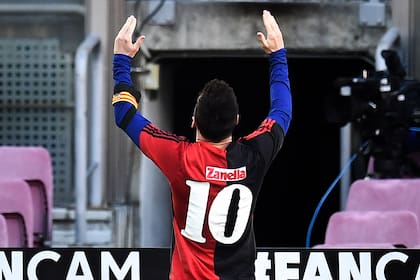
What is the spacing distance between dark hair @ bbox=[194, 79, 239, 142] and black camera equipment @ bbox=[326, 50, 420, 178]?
4.58m

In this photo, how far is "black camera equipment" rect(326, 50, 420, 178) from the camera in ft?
27.7

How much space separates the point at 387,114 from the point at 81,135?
8.85 ft

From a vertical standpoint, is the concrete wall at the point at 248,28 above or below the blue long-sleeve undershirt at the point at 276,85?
above

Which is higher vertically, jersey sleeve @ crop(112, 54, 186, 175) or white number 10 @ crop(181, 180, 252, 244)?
jersey sleeve @ crop(112, 54, 186, 175)

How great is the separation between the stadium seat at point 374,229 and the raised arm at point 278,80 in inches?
106

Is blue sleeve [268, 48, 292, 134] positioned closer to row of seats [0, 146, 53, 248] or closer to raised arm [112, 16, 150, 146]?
raised arm [112, 16, 150, 146]

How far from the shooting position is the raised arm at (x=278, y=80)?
4.24 meters

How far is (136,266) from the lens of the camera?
5504 millimetres

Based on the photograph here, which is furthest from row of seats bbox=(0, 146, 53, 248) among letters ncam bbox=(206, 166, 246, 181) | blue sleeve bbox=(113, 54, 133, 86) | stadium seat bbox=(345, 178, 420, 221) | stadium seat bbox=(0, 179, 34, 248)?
letters ncam bbox=(206, 166, 246, 181)

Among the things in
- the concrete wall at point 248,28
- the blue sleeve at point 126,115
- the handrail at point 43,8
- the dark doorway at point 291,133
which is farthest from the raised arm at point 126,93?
the dark doorway at point 291,133

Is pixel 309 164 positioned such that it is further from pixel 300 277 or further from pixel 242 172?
pixel 242 172

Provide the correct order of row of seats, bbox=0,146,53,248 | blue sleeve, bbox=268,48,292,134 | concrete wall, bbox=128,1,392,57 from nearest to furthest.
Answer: blue sleeve, bbox=268,48,292,134 < row of seats, bbox=0,146,53,248 < concrete wall, bbox=128,1,392,57

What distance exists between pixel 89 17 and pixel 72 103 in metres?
0.77

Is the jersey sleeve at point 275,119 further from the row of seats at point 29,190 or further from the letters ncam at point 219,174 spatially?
the row of seats at point 29,190
